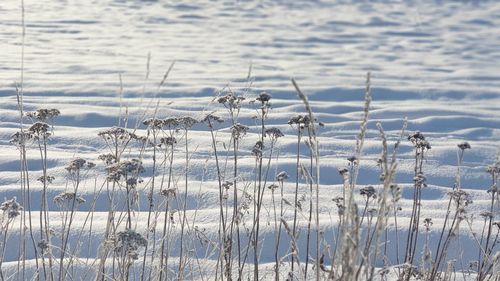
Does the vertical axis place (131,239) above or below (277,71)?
below

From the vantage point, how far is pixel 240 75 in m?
11.5

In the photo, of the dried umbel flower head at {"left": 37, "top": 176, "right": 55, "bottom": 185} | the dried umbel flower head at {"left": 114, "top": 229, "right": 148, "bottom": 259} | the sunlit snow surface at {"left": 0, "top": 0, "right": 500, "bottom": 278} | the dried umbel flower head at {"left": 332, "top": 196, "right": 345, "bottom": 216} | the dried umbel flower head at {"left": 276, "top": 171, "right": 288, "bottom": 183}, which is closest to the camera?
the dried umbel flower head at {"left": 114, "top": 229, "right": 148, "bottom": 259}

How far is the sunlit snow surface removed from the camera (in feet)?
23.1

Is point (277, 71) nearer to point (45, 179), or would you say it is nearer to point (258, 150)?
point (258, 150)

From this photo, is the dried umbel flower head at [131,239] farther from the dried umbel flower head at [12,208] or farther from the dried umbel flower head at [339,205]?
the dried umbel flower head at [339,205]

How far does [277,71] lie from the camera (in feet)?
40.1

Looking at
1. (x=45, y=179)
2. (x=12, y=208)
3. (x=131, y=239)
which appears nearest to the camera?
(x=131, y=239)

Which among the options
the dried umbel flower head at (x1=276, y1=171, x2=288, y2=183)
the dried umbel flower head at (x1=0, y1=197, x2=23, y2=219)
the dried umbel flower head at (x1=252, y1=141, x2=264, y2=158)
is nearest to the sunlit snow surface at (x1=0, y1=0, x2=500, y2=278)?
the dried umbel flower head at (x1=252, y1=141, x2=264, y2=158)

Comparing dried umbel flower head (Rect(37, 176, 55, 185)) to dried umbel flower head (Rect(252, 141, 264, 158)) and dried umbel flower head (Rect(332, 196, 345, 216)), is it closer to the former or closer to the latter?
dried umbel flower head (Rect(252, 141, 264, 158))

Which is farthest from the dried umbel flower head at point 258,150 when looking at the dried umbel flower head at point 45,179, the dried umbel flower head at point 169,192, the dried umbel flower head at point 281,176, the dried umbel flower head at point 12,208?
the dried umbel flower head at point 12,208

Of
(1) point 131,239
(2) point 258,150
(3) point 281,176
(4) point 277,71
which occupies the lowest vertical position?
(1) point 131,239

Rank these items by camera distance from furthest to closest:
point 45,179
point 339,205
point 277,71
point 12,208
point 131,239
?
point 277,71
point 45,179
point 339,205
point 12,208
point 131,239

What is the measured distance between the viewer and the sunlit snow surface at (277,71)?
7.04m

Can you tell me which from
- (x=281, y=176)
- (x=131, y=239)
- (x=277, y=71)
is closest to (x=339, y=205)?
(x=281, y=176)
